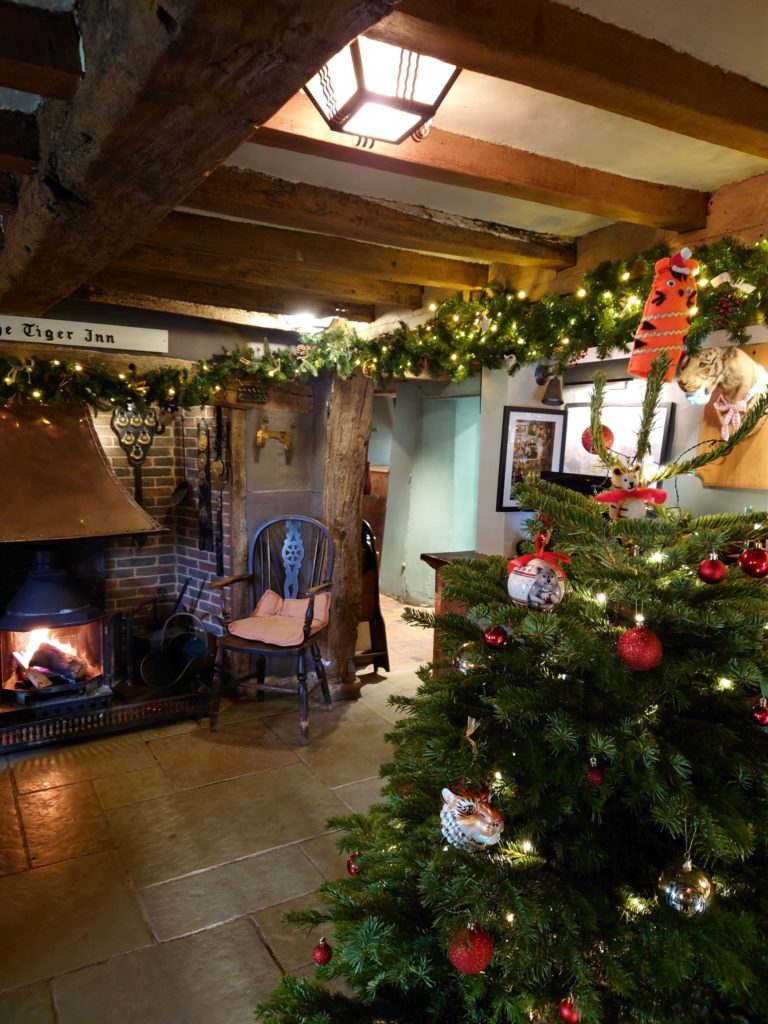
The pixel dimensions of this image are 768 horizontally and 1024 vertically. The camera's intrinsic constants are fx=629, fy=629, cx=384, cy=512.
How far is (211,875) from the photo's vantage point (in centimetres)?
237

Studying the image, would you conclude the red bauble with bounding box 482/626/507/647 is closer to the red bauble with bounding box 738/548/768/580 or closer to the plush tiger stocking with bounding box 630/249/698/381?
the red bauble with bounding box 738/548/768/580

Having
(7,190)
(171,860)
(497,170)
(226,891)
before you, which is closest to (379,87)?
(497,170)

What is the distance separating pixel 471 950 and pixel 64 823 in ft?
7.58

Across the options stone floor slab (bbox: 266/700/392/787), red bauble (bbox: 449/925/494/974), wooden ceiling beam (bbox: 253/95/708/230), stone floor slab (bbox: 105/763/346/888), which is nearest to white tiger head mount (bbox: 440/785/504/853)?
red bauble (bbox: 449/925/494/974)

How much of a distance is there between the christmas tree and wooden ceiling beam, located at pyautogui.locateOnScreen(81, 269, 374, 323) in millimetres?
2730

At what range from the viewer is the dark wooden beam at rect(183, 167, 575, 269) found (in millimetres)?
2141

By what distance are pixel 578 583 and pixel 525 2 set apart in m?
1.10

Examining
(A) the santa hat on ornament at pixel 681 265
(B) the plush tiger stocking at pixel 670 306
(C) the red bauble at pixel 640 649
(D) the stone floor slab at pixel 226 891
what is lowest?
(D) the stone floor slab at pixel 226 891

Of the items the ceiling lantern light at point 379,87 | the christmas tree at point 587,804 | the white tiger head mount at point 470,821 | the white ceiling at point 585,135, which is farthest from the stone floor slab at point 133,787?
the ceiling lantern light at point 379,87

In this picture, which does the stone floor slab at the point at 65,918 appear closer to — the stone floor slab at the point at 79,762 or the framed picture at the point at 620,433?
the stone floor slab at the point at 79,762

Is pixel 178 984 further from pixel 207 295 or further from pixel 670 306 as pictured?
pixel 207 295

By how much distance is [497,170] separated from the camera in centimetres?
190

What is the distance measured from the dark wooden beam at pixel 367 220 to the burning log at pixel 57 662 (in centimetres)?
253

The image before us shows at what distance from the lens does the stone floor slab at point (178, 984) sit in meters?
1.78
